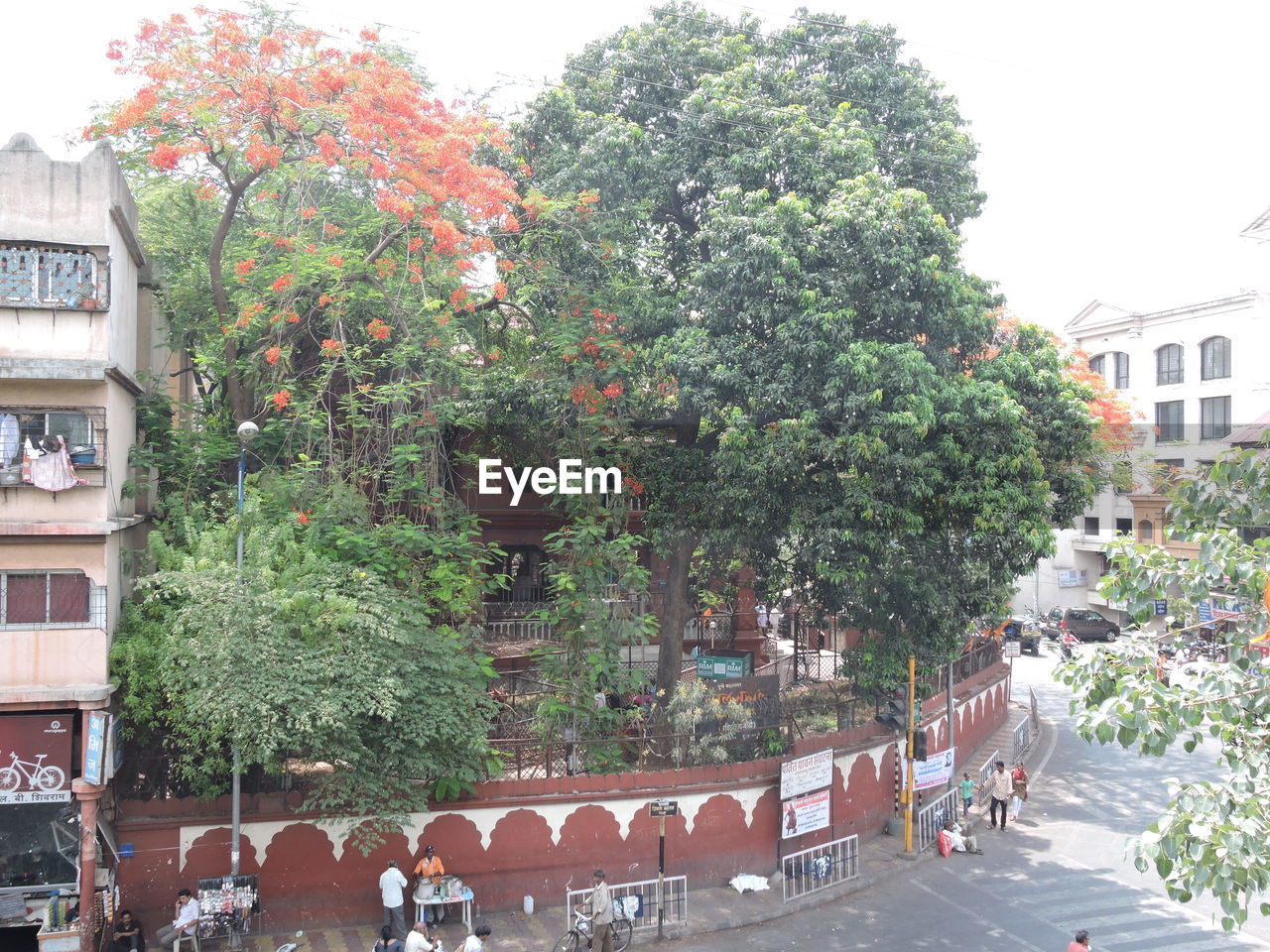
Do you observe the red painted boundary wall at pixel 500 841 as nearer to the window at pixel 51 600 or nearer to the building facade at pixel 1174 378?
the window at pixel 51 600

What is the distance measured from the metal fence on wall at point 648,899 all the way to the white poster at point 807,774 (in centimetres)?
232

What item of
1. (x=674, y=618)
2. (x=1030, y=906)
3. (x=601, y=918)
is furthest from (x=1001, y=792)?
(x=601, y=918)

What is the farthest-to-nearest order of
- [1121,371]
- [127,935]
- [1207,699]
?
[1121,371] < [127,935] < [1207,699]

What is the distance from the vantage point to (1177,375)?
3578 cm

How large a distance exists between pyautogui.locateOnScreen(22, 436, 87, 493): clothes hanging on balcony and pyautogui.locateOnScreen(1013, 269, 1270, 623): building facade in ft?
91.8

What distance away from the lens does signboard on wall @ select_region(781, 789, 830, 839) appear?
16234 millimetres

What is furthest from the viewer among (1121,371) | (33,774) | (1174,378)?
(1121,371)

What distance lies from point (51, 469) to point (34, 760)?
3.86 m

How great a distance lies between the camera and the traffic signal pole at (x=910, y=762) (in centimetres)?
1733

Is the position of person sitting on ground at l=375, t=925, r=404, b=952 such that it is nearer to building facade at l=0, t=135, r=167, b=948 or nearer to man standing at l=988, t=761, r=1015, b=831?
building facade at l=0, t=135, r=167, b=948

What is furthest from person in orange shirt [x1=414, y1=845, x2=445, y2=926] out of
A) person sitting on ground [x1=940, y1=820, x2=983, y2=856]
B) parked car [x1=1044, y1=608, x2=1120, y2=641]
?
parked car [x1=1044, y1=608, x2=1120, y2=641]

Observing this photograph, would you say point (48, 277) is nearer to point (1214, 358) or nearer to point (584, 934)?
point (584, 934)

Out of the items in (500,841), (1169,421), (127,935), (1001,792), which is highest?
(1169,421)

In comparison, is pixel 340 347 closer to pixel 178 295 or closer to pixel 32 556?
pixel 178 295
